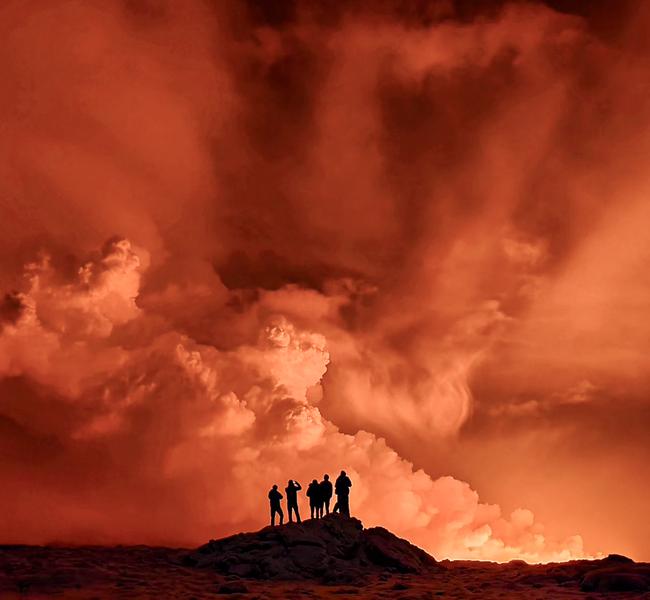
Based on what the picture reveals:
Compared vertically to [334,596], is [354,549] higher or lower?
higher

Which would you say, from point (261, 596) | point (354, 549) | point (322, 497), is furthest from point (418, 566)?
point (261, 596)

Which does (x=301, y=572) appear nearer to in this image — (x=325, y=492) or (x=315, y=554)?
(x=315, y=554)

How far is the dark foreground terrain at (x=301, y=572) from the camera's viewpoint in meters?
17.2

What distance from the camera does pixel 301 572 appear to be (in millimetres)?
22875

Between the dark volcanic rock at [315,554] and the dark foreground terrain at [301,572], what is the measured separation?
1.9 inches

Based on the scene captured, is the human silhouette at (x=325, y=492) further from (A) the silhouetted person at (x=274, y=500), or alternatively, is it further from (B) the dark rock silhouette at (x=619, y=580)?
(B) the dark rock silhouette at (x=619, y=580)

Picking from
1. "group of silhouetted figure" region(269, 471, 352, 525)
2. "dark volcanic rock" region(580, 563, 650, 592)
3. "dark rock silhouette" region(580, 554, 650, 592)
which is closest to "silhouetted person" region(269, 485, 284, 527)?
"group of silhouetted figure" region(269, 471, 352, 525)

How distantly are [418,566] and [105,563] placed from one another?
1331 cm

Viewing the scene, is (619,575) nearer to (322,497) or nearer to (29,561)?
(322,497)

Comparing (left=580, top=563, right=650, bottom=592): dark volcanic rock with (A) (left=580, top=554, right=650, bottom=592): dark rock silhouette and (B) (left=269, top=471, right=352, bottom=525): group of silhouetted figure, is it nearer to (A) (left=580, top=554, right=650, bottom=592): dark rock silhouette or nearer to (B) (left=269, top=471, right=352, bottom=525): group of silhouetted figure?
(A) (left=580, top=554, right=650, bottom=592): dark rock silhouette

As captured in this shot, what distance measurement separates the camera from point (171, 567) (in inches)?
888

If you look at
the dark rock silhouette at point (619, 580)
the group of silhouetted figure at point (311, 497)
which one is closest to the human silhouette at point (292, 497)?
the group of silhouetted figure at point (311, 497)

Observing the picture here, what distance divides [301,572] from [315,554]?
1354 millimetres

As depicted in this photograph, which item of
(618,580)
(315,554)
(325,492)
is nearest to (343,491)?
(325,492)
